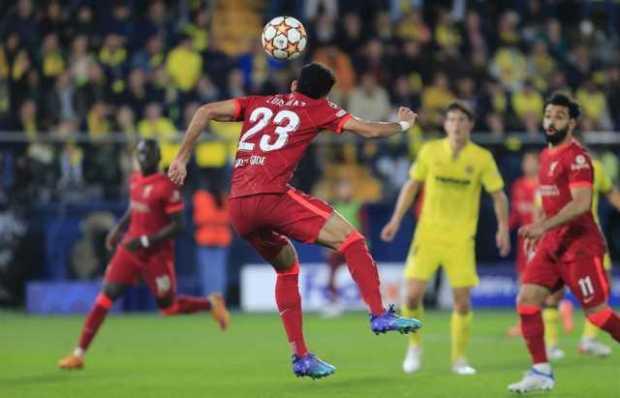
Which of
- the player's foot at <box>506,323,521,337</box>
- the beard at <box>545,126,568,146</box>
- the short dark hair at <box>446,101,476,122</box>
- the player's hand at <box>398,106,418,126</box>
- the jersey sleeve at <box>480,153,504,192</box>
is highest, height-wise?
the player's hand at <box>398,106,418,126</box>

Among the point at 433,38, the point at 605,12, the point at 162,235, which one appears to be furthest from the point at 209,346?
the point at 605,12

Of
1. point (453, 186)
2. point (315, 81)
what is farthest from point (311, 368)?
point (453, 186)

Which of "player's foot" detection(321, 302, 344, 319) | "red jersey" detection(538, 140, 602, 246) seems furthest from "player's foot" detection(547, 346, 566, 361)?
"player's foot" detection(321, 302, 344, 319)

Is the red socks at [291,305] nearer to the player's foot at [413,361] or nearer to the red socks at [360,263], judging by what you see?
the red socks at [360,263]

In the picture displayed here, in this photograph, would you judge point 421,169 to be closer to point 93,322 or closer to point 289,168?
point 289,168

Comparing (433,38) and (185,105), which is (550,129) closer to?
(185,105)

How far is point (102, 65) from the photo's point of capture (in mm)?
20531

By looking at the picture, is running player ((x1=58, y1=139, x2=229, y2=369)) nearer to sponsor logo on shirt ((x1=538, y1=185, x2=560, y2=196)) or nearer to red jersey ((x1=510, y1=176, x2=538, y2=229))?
sponsor logo on shirt ((x1=538, y1=185, x2=560, y2=196))

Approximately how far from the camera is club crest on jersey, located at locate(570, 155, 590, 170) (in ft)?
34.4

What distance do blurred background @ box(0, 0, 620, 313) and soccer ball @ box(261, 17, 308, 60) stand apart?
878cm

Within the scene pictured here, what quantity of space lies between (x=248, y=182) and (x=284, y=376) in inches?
106

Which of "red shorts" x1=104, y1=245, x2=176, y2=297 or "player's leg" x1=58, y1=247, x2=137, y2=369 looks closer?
"player's leg" x1=58, y1=247, x2=137, y2=369

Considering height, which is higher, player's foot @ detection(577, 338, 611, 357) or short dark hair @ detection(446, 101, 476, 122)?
short dark hair @ detection(446, 101, 476, 122)

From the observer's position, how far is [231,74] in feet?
67.5
